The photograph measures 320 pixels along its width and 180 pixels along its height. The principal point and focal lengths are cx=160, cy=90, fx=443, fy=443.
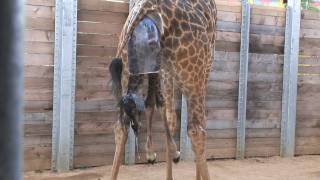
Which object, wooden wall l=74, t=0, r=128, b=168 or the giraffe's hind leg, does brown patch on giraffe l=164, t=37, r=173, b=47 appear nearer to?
the giraffe's hind leg

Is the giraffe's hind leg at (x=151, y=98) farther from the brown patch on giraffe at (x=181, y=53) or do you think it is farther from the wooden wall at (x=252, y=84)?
the wooden wall at (x=252, y=84)

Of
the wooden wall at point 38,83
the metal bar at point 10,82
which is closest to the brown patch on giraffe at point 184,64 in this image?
the wooden wall at point 38,83

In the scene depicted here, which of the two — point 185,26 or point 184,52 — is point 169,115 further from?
point 185,26

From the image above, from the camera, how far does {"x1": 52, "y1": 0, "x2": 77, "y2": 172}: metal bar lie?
4.57m

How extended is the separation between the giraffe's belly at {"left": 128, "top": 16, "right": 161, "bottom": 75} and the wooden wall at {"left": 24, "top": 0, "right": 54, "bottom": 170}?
1.68 meters

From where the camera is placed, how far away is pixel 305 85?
5.98m

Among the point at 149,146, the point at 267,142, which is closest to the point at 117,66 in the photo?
the point at 149,146

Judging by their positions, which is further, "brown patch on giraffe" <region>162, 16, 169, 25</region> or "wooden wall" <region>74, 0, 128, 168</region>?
"wooden wall" <region>74, 0, 128, 168</region>

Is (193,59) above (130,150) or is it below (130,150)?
above

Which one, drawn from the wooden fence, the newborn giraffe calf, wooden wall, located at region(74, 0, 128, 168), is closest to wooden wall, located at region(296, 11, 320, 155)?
the wooden fence

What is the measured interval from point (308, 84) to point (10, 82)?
19.4ft

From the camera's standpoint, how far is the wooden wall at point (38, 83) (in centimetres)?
448

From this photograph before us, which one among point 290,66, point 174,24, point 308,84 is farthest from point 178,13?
point 308,84

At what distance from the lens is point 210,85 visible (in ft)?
17.9
